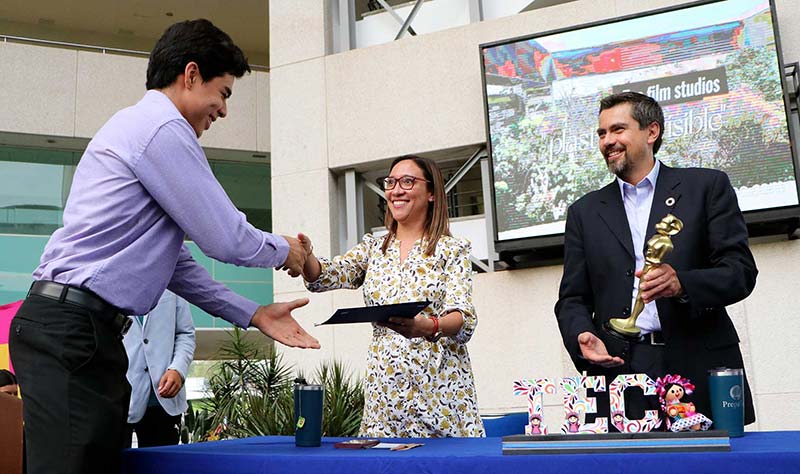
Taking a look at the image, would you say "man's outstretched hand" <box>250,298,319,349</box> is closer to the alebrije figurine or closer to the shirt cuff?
the shirt cuff

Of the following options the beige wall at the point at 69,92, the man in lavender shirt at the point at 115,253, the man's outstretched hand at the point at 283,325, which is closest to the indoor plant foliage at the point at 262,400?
the man's outstretched hand at the point at 283,325

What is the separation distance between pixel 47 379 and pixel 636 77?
5013 mm

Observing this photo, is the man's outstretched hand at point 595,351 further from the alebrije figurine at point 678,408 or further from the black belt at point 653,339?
the alebrije figurine at point 678,408

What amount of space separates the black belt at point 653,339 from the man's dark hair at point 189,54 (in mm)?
1212

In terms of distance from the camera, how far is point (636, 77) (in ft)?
18.7

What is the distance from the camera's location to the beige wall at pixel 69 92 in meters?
9.41

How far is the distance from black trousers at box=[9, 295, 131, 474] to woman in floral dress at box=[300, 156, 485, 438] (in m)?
0.73

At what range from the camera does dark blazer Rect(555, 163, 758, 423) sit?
192 centimetres

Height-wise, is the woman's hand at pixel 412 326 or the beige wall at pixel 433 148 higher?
the beige wall at pixel 433 148

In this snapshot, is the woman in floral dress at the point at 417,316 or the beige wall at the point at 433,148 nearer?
the woman in floral dress at the point at 417,316

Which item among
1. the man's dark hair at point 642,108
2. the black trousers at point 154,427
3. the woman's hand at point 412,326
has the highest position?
the man's dark hair at point 642,108

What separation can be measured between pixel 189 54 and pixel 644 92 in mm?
4416

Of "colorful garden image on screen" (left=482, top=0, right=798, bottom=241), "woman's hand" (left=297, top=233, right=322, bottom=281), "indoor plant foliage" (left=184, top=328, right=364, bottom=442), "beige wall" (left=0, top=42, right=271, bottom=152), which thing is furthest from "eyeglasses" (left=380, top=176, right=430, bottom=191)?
"beige wall" (left=0, top=42, right=271, bottom=152)

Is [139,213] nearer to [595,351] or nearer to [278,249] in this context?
[278,249]
